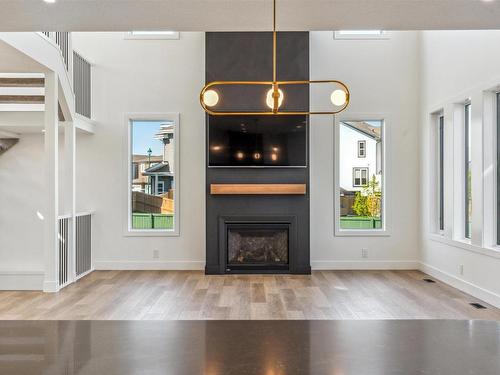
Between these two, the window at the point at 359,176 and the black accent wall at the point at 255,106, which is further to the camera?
the window at the point at 359,176

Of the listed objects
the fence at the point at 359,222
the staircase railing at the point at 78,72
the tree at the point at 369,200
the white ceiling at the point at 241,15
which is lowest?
the fence at the point at 359,222

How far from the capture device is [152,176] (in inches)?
322

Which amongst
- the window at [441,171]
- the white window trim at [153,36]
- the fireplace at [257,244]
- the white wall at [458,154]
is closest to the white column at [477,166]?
the white wall at [458,154]

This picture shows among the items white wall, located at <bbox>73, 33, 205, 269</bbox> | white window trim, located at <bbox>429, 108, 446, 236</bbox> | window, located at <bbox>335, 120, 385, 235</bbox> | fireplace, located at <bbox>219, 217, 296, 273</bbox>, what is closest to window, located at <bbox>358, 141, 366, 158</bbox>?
window, located at <bbox>335, 120, 385, 235</bbox>

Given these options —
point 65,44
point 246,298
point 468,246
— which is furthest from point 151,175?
point 468,246

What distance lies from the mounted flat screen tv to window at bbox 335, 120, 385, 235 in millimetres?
996

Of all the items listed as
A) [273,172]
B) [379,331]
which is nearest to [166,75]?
[273,172]

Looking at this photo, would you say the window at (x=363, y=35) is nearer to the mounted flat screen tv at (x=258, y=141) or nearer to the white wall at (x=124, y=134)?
the mounted flat screen tv at (x=258, y=141)

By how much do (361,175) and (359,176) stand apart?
39mm

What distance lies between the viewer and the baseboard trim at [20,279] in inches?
280

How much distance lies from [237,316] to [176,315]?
629 millimetres

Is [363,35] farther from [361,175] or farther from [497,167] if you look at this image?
[497,167]

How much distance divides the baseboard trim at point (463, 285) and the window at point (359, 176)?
1.56m

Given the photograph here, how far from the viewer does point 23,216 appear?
763cm
